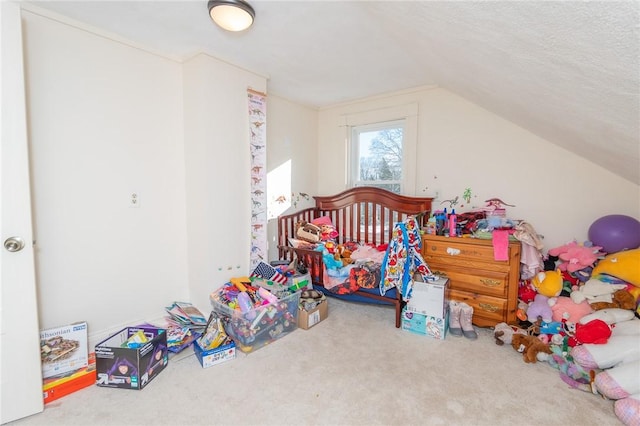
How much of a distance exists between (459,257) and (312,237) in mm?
1447

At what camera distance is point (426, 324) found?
2258mm

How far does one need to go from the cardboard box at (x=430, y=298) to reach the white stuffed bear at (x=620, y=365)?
2.64 ft

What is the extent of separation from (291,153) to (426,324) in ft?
8.00

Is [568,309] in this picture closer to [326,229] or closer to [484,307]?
[484,307]

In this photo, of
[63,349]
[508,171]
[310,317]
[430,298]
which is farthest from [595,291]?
[63,349]

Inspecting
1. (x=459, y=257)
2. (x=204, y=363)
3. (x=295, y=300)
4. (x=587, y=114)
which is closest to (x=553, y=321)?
(x=459, y=257)

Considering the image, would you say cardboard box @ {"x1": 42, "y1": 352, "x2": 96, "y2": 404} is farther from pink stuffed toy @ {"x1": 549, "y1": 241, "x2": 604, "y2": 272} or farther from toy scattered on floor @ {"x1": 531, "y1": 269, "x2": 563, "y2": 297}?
pink stuffed toy @ {"x1": 549, "y1": 241, "x2": 604, "y2": 272}

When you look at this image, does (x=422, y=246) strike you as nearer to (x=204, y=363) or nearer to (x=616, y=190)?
(x=616, y=190)

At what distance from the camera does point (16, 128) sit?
1.42m

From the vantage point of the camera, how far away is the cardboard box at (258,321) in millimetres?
2037

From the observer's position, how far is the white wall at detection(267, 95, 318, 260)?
3297 mm

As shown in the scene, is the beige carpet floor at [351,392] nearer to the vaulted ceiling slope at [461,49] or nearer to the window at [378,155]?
the vaulted ceiling slope at [461,49]

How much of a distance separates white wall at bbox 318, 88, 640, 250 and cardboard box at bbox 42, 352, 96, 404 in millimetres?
3239

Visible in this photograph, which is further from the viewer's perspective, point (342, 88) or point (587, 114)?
point (342, 88)
